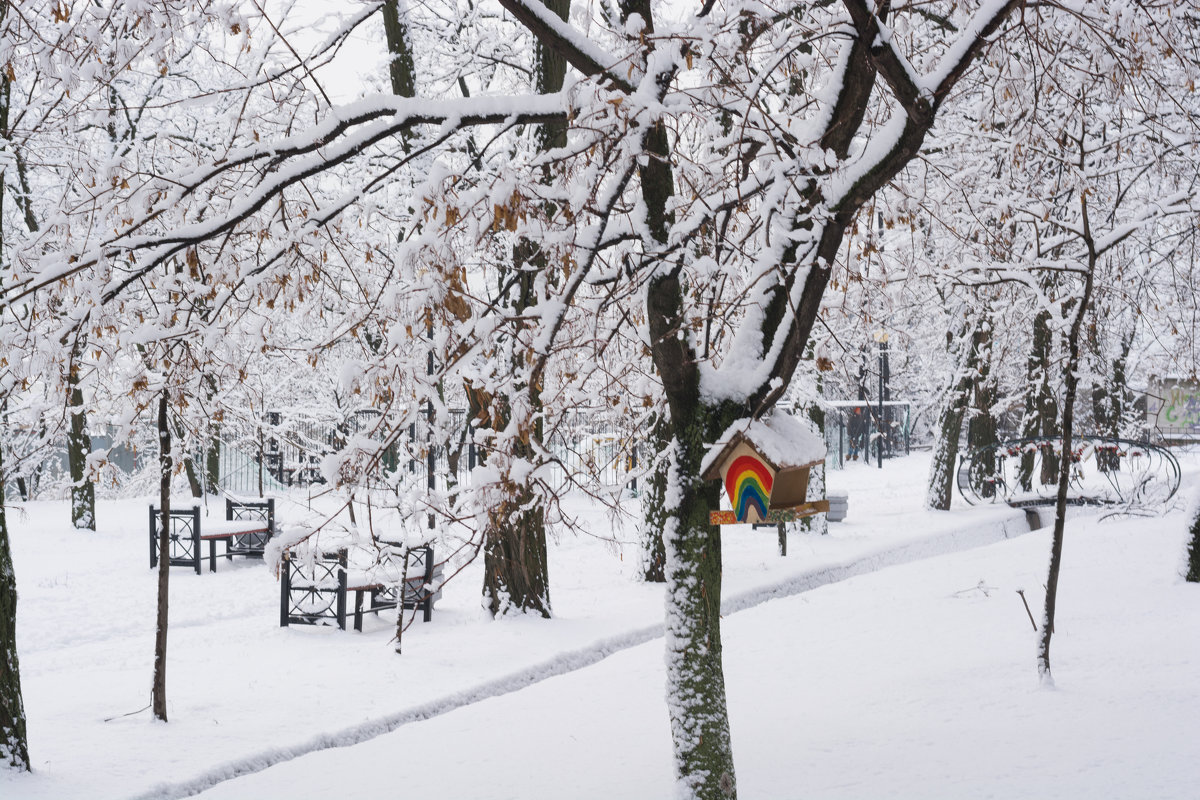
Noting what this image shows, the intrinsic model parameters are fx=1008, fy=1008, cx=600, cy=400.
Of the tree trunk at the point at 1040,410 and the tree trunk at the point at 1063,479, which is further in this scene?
the tree trunk at the point at 1040,410

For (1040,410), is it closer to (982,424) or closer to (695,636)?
(982,424)

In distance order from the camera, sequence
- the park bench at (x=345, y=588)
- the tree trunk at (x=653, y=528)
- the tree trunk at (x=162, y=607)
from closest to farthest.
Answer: the tree trunk at (x=162, y=607) → the park bench at (x=345, y=588) → the tree trunk at (x=653, y=528)

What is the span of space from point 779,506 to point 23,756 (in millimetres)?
4634

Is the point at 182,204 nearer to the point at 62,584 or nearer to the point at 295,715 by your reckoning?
the point at 295,715

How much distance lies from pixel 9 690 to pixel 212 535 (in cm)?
860

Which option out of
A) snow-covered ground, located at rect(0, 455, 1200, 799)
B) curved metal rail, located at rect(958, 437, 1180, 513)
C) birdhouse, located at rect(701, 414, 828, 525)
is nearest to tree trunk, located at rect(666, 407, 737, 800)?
birdhouse, located at rect(701, 414, 828, 525)

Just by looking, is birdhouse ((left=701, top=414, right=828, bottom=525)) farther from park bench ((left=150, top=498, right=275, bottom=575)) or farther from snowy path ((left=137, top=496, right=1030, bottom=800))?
park bench ((left=150, top=498, right=275, bottom=575))

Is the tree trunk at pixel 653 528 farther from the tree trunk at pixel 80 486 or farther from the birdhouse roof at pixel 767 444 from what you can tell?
the tree trunk at pixel 80 486

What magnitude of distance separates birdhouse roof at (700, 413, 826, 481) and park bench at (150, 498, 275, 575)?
10702mm

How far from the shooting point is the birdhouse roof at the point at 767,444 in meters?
4.77

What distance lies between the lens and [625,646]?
9.86 meters

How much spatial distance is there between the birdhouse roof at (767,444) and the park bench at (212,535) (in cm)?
1070

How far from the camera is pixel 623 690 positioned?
8047 millimetres

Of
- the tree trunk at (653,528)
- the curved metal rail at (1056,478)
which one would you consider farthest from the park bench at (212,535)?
the curved metal rail at (1056,478)
